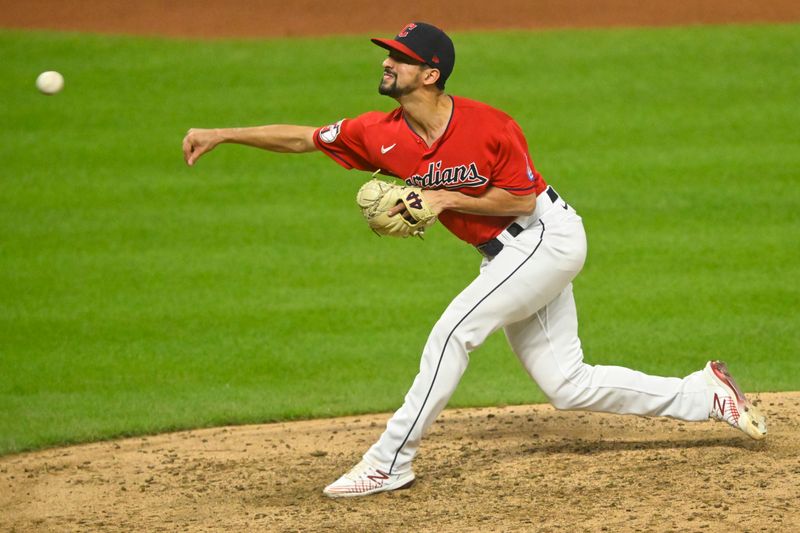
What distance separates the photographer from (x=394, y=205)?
16.4 ft

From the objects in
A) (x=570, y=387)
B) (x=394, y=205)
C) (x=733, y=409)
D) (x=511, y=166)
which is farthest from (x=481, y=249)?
(x=733, y=409)

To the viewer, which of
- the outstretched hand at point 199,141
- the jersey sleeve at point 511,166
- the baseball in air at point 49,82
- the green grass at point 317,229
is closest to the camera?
the jersey sleeve at point 511,166

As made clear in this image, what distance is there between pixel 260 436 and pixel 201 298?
118 inches

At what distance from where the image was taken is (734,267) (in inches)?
381

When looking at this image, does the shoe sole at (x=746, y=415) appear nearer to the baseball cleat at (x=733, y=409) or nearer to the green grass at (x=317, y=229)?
the baseball cleat at (x=733, y=409)

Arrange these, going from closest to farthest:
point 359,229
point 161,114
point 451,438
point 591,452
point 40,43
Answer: point 591,452 < point 451,438 < point 359,229 < point 161,114 < point 40,43

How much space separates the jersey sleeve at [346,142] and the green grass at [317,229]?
2.01 m

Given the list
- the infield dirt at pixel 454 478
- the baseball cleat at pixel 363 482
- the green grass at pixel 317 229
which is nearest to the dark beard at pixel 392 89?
the baseball cleat at pixel 363 482

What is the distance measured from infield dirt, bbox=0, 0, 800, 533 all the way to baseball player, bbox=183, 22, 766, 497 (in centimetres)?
25

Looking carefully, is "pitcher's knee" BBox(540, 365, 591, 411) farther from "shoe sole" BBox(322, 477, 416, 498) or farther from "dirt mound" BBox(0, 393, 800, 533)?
"shoe sole" BBox(322, 477, 416, 498)

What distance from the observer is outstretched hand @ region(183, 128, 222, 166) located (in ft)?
18.1

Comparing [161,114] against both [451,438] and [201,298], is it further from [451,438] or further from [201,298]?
[451,438]

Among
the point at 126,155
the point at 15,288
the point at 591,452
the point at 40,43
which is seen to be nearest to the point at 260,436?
the point at 591,452

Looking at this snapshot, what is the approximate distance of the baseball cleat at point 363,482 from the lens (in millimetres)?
5211
